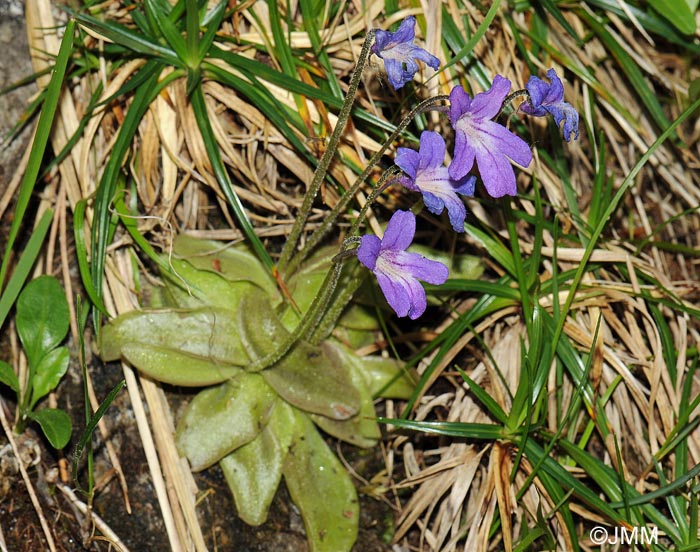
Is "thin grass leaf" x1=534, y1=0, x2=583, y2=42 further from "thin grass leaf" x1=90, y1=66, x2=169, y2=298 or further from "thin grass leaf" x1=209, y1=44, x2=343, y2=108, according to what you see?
"thin grass leaf" x1=90, y1=66, x2=169, y2=298

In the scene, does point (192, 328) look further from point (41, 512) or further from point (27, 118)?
point (27, 118)

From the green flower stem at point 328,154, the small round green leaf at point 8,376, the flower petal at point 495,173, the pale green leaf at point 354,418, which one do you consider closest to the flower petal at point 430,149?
the flower petal at point 495,173

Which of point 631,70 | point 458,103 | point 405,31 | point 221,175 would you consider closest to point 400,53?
point 405,31

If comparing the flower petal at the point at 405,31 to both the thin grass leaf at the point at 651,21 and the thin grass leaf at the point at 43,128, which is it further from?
the thin grass leaf at the point at 651,21

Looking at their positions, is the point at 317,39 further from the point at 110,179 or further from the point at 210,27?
the point at 110,179

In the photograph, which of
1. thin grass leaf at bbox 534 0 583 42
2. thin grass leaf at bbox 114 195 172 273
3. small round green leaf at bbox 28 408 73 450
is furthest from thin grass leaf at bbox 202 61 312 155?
small round green leaf at bbox 28 408 73 450
